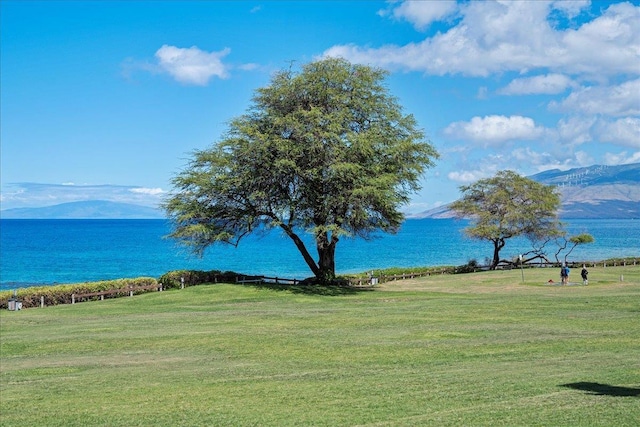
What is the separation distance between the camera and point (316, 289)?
4978cm

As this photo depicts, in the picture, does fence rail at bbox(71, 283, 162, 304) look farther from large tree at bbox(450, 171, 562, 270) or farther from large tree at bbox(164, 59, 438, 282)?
large tree at bbox(450, 171, 562, 270)

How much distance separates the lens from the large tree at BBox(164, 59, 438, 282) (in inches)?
1873

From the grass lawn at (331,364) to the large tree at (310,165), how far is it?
32.9 feet

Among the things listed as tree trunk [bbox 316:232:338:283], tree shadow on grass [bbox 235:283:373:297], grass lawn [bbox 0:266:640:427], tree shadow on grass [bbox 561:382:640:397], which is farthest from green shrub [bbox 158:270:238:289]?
tree shadow on grass [bbox 561:382:640:397]

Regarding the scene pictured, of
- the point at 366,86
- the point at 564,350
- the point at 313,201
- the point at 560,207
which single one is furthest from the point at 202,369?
the point at 560,207

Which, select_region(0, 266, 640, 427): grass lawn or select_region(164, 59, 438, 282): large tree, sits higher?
select_region(164, 59, 438, 282): large tree

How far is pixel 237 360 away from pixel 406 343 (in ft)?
19.4

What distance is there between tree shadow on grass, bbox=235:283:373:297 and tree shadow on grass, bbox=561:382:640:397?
105ft

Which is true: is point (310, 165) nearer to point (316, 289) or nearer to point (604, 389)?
point (316, 289)

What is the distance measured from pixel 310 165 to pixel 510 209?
3425 centimetres

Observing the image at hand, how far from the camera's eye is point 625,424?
1228 cm

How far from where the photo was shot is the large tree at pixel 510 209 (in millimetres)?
74688

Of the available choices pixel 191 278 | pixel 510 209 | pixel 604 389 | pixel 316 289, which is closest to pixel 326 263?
pixel 316 289

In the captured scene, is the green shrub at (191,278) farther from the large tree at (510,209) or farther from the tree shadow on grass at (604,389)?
the tree shadow on grass at (604,389)
